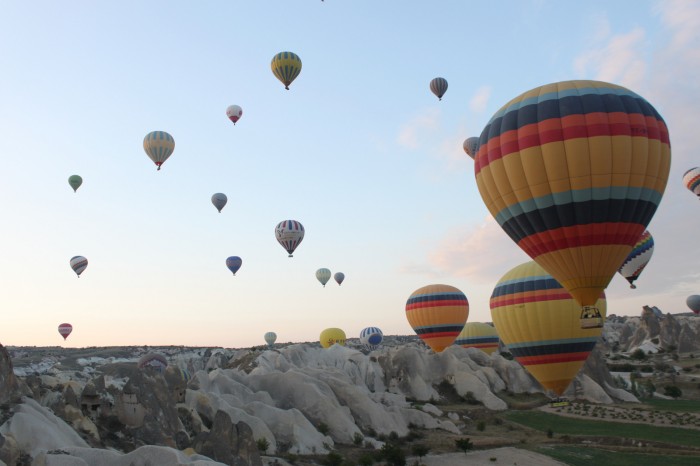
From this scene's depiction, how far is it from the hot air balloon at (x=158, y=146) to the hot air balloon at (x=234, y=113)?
12.4m

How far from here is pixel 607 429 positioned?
57.3 m

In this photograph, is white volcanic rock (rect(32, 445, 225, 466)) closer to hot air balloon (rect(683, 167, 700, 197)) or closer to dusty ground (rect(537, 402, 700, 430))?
dusty ground (rect(537, 402, 700, 430))

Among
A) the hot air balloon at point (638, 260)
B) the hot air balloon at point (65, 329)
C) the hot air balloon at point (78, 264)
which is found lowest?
the hot air balloon at point (65, 329)

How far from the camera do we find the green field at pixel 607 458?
43469 mm

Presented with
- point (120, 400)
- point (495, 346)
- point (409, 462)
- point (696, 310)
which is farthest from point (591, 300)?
point (696, 310)

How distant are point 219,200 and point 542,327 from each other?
49.6 m

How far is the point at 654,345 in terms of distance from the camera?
143m

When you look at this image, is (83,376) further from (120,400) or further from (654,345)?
(654,345)

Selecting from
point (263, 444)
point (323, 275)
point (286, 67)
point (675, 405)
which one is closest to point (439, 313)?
point (675, 405)

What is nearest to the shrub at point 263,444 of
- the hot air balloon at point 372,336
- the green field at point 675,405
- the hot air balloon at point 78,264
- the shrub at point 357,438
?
the shrub at point 357,438

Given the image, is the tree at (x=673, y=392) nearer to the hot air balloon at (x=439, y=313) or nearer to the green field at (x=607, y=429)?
the green field at (x=607, y=429)

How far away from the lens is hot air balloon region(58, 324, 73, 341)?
4343 inches

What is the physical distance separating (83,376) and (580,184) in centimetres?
7051

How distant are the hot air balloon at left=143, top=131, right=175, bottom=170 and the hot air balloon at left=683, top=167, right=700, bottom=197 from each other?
→ 6772cm
